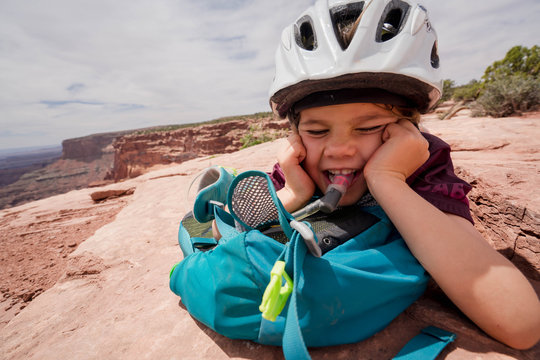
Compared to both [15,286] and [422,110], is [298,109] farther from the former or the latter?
[15,286]

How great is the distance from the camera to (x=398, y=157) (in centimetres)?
119

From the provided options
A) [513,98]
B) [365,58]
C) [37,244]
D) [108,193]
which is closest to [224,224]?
[365,58]

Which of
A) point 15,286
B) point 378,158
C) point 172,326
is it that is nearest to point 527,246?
point 378,158

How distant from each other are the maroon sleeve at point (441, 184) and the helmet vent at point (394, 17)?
2.16ft

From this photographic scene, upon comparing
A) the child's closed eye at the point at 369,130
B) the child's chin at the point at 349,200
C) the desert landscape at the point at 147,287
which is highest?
the child's closed eye at the point at 369,130

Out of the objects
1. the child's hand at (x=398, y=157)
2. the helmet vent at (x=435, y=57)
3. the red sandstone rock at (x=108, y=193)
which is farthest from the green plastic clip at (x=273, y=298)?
the red sandstone rock at (x=108, y=193)

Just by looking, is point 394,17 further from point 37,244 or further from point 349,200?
point 37,244

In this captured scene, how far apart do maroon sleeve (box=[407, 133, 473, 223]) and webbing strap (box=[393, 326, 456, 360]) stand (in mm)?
529

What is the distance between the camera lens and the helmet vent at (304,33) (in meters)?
1.52

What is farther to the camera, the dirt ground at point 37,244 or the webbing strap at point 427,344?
the dirt ground at point 37,244

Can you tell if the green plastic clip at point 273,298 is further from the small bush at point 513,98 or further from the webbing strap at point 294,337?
the small bush at point 513,98

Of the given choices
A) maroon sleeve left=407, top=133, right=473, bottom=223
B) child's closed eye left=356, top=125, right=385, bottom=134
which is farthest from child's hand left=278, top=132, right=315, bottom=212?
maroon sleeve left=407, top=133, right=473, bottom=223

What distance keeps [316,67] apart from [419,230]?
36.7 inches

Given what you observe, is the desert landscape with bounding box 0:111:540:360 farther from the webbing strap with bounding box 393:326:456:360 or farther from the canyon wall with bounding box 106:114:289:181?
the canyon wall with bounding box 106:114:289:181
